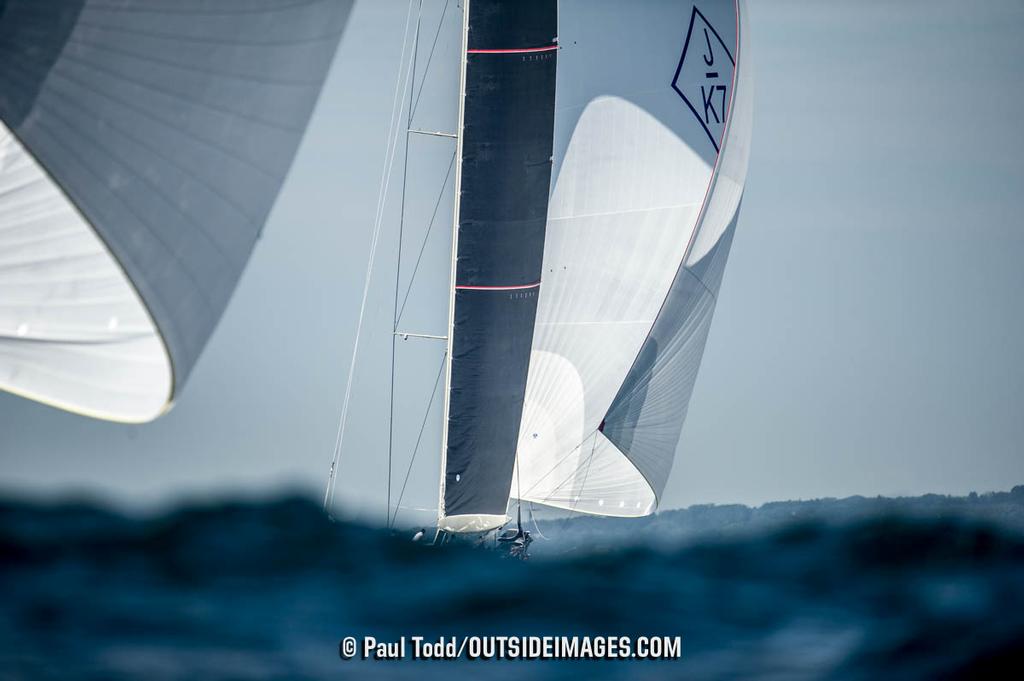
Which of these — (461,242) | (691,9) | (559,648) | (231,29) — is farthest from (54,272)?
(691,9)

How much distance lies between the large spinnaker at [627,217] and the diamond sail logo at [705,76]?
0.06 ft

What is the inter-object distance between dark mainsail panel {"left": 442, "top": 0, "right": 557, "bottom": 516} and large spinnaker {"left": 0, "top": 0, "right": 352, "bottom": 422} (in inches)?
238

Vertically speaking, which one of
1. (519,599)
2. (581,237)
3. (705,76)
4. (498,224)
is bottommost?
(519,599)

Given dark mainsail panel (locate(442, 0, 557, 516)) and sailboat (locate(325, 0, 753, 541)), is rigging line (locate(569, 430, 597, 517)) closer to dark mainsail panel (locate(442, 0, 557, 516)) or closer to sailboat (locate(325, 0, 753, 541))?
sailboat (locate(325, 0, 753, 541))

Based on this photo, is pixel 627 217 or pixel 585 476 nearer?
pixel 627 217

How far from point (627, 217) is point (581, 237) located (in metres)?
0.55

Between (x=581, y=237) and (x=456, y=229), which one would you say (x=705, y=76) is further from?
(x=456, y=229)

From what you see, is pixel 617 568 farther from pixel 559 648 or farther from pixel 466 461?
pixel 559 648

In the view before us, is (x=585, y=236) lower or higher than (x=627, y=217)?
lower

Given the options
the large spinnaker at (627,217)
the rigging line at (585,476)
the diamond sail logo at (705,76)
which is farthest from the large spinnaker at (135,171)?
the rigging line at (585,476)

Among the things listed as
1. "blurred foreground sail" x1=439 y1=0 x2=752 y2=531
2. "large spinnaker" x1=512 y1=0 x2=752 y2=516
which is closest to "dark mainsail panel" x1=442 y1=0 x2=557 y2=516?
"blurred foreground sail" x1=439 y1=0 x2=752 y2=531

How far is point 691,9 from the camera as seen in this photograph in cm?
1397

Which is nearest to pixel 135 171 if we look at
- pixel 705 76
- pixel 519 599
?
pixel 519 599

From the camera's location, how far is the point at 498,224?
12.6 m
